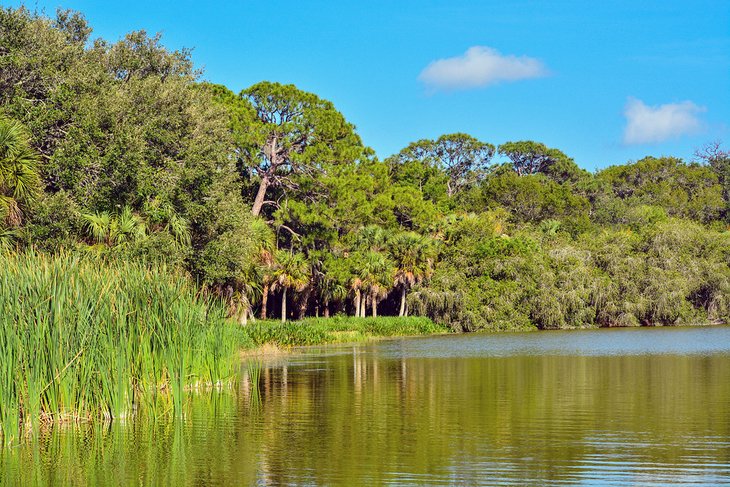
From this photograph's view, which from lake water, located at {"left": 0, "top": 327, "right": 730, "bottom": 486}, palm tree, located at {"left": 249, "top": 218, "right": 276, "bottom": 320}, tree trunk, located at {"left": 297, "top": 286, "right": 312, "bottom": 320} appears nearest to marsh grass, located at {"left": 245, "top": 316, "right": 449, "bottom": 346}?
palm tree, located at {"left": 249, "top": 218, "right": 276, "bottom": 320}

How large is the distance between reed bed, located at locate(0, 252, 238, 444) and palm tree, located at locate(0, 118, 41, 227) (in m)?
9.81

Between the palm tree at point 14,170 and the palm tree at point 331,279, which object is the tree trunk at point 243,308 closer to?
the palm tree at point 331,279

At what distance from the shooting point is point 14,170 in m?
27.9

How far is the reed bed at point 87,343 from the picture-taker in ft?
47.6

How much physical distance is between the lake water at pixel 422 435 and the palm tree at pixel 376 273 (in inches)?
1081

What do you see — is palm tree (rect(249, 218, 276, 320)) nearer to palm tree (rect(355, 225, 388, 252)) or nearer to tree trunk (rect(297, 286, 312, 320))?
Answer: tree trunk (rect(297, 286, 312, 320))

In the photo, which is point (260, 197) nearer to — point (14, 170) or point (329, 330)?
point (329, 330)

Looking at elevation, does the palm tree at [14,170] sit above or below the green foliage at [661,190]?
below

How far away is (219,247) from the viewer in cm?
3716

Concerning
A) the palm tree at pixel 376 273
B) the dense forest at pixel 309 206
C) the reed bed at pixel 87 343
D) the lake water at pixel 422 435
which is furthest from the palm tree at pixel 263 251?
the reed bed at pixel 87 343

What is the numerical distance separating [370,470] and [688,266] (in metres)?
56.6

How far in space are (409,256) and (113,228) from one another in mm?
29544

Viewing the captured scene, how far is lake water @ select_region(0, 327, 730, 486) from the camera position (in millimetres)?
12969

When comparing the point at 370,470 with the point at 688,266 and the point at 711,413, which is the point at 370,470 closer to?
the point at 711,413
